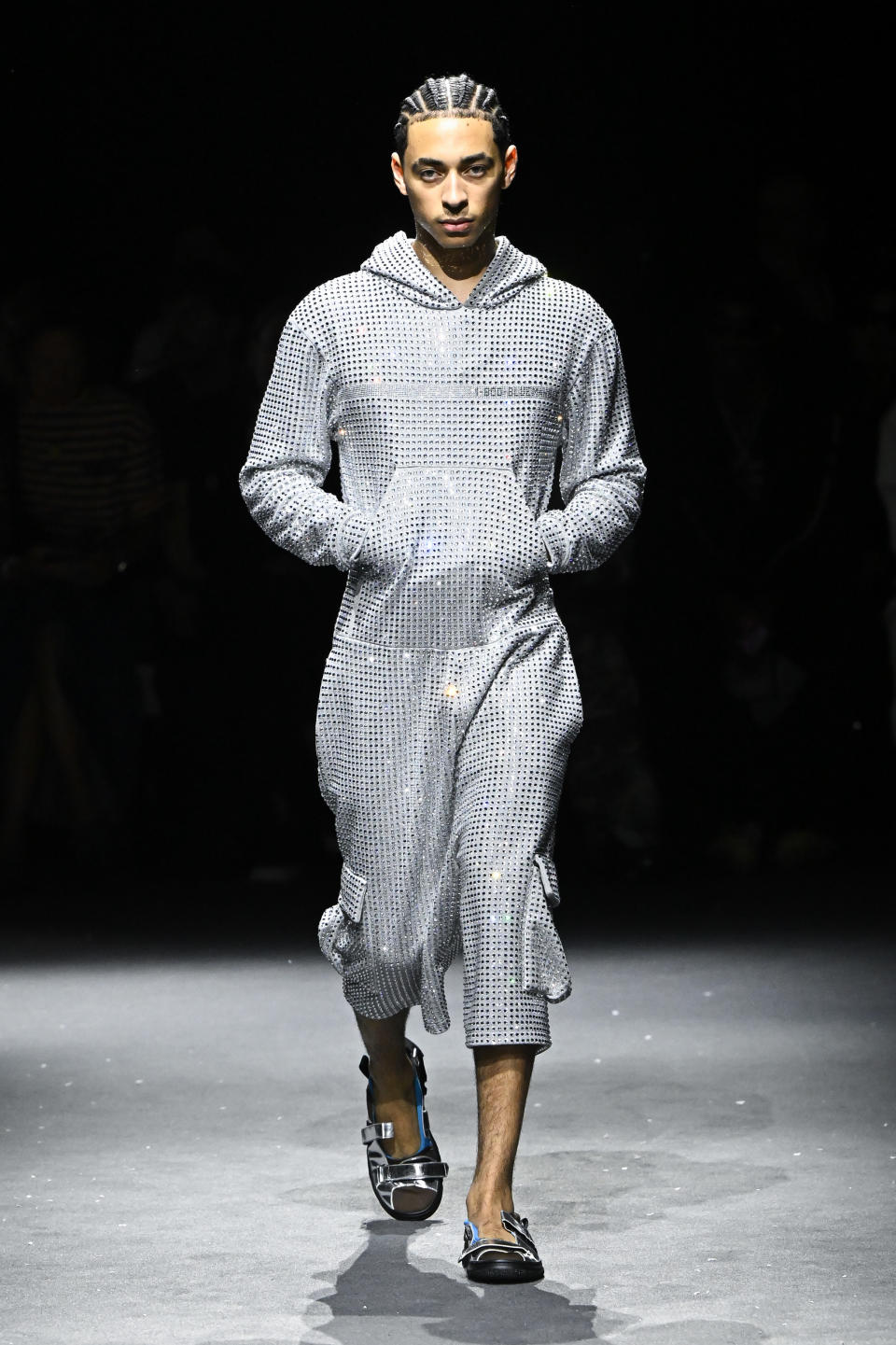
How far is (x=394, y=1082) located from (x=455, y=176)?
132 centimetres

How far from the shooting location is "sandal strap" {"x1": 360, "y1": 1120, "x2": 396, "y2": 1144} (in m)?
4.00

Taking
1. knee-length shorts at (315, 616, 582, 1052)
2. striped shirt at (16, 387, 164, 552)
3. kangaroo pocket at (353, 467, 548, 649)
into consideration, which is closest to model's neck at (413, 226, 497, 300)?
kangaroo pocket at (353, 467, 548, 649)

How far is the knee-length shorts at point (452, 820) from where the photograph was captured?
3.69m

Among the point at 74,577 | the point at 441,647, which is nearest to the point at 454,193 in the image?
the point at 441,647

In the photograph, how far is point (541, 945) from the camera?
371 centimetres

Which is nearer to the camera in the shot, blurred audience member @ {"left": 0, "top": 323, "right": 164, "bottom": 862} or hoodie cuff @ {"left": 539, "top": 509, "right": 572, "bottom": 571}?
hoodie cuff @ {"left": 539, "top": 509, "right": 572, "bottom": 571}

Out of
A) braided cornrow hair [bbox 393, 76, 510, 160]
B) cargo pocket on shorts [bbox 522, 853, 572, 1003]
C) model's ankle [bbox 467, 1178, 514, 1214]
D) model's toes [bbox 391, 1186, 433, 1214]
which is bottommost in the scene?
model's toes [bbox 391, 1186, 433, 1214]

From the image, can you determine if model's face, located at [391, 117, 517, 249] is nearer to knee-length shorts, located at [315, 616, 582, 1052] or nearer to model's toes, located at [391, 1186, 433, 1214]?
knee-length shorts, located at [315, 616, 582, 1052]

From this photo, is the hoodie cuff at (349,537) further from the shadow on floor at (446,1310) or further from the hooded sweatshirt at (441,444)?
the shadow on floor at (446,1310)

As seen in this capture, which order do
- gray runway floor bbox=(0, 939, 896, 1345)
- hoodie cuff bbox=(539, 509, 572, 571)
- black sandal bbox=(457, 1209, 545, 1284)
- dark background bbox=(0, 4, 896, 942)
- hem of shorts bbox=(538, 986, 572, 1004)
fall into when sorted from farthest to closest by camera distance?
dark background bbox=(0, 4, 896, 942) → hoodie cuff bbox=(539, 509, 572, 571) → hem of shorts bbox=(538, 986, 572, 1004) → black sandal bbox=(457, 1209, 545, 1284) → gray runway floor bbox=(0, 939, 896, 1345)

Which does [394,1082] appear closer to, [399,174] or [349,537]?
[349,537]

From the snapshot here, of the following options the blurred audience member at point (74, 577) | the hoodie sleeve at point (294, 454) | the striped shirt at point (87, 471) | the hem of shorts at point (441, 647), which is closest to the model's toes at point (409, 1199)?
the hem of shorts at point (441, 647)

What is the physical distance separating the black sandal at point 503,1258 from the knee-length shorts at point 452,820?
0.25m

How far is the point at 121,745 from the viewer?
846cm
